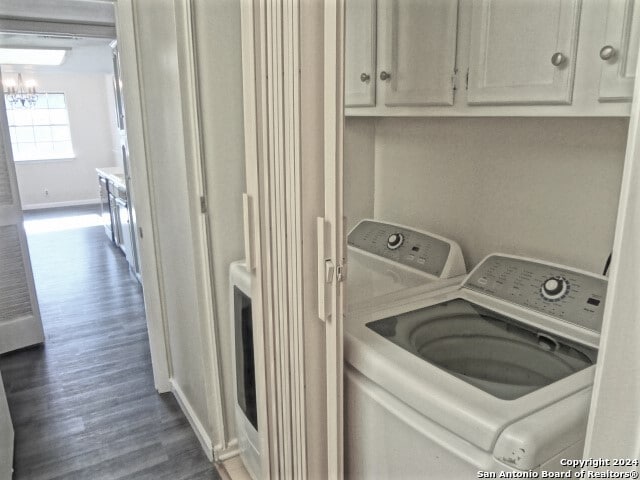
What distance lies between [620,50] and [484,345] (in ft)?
2.64

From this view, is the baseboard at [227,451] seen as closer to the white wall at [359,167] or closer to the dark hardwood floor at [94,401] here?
the dark hardwood floor at [94,401]

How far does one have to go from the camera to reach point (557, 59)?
1161 mm

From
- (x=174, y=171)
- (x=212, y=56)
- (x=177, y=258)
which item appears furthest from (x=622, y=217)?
(x=177, y=258)

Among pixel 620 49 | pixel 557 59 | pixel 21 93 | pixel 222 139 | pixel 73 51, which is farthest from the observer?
pixel 21 93

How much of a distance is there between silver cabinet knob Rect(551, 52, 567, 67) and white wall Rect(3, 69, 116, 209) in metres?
8.46

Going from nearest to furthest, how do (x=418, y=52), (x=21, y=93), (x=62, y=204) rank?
(x=418, y=52) < (x=21, y=93) < (x=62, y=204)

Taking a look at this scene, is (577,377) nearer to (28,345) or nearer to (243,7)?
(243,7)

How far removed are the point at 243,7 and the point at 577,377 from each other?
1170 mm

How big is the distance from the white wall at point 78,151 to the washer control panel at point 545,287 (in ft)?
27.0

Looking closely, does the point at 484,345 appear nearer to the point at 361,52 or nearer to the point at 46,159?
the point at 361,52

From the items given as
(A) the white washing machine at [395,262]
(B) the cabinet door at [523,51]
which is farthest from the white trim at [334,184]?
(B) the cabinet door at [523,51]

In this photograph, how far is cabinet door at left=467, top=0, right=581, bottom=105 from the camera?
115cm

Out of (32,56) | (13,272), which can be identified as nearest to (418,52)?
(13,272)

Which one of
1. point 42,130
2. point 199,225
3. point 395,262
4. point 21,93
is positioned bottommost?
point 395,262
